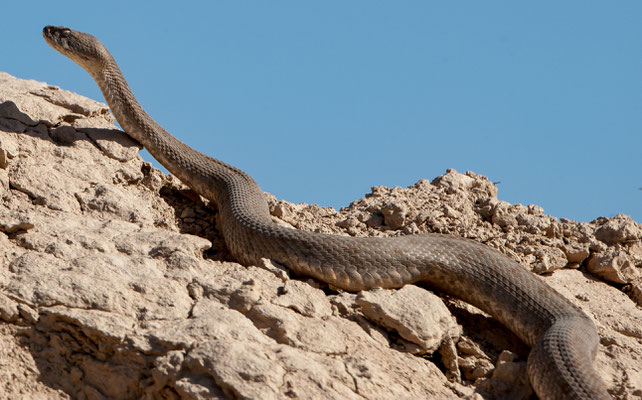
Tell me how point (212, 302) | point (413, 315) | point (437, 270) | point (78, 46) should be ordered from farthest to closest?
point (78, 46), point (437, 270), point (413, 315), point (212, 302)

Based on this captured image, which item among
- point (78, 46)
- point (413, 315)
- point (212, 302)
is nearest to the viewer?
point (212, 302)

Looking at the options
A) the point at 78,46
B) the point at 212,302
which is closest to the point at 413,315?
the point at 212,302

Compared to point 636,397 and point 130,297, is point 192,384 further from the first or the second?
point 636,397

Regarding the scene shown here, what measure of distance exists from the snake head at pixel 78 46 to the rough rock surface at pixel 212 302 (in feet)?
3.74

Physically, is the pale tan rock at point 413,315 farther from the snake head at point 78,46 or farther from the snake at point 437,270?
the snake head at point 78,46

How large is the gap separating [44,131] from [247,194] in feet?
8.59

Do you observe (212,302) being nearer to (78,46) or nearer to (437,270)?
(437,270)

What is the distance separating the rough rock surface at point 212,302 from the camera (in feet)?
19.1

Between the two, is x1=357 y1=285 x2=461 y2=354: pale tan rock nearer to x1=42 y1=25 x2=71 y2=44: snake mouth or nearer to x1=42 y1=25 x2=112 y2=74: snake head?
x1=42 y1=25 x2=112 y2=74: snake head

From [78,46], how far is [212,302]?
5339 mm

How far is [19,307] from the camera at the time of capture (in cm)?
611

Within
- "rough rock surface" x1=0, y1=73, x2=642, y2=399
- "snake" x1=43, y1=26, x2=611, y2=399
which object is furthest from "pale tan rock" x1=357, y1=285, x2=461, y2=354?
"snake" x1=43, y1=26, x2=611, y2=399

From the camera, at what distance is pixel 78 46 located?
10281 mm

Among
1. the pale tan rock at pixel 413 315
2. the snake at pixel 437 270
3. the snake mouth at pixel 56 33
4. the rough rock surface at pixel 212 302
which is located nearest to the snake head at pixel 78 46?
the snake mouth at pixel 56 33
